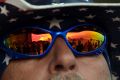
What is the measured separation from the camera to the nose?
167 centimetres

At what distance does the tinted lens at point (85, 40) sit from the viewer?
1752 millimetres

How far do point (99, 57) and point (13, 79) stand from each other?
347mm

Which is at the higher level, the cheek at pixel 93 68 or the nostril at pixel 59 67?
the nostril at pixel 59 67

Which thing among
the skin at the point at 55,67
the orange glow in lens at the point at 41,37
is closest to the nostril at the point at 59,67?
the skin at the point at 55,67

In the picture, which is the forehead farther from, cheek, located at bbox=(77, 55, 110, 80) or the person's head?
cheek, located at bbox=(77, 55, 110, 80)

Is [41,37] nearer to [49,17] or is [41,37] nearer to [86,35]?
[49,17]

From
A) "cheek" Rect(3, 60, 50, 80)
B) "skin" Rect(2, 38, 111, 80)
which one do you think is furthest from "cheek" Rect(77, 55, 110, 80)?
"cheek" Rect(3, 60, 50, 80)

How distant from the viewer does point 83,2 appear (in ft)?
5.63

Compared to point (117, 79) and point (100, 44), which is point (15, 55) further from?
point (117, 79)

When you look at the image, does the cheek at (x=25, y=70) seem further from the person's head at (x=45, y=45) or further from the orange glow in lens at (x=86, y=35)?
the orange glow in lens at (x=86, y=35)

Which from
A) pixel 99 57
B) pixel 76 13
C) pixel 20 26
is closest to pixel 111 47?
pixel 99 57

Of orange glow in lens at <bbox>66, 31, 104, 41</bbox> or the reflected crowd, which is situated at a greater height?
orange glow in lens at <bbox>66, 31, 104, 41</bbox>

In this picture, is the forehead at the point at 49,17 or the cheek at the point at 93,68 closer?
the forehead at the point at 49,17

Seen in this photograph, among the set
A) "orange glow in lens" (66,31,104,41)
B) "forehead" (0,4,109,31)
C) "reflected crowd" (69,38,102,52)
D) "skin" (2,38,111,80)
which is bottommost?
"skin" (2,38,111,80)
